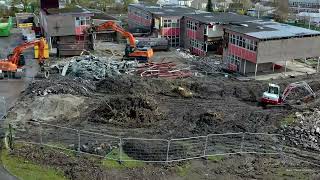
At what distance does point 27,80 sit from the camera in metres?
Answer: 43.2

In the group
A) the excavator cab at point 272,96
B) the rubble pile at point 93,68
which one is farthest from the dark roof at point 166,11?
the excavator cab at point 272,96

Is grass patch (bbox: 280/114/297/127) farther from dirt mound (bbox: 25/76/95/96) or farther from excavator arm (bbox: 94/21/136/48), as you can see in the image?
excavator arm (bbox: 94/21/136/48)

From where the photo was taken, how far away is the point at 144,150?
26516 millimetres

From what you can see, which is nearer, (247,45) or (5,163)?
(5,163)

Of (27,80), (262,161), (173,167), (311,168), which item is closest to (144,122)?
(173,167)

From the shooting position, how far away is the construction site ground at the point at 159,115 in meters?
25.1

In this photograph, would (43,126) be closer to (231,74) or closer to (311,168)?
(311,168)

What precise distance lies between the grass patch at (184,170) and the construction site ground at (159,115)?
0.19ft

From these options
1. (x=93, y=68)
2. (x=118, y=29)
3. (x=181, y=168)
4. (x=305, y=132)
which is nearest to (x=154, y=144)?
(x=181, y=168)

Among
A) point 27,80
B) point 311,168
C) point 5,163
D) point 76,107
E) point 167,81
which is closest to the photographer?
point 5,163

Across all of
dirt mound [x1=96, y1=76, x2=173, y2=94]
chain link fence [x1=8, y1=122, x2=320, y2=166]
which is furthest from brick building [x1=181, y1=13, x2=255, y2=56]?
chain link fence [x1=8, y1=122, x2=320, y2=166]

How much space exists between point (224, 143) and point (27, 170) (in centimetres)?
1257

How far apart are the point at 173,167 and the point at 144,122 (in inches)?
254

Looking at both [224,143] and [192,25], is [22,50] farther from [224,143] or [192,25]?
[224,143]
